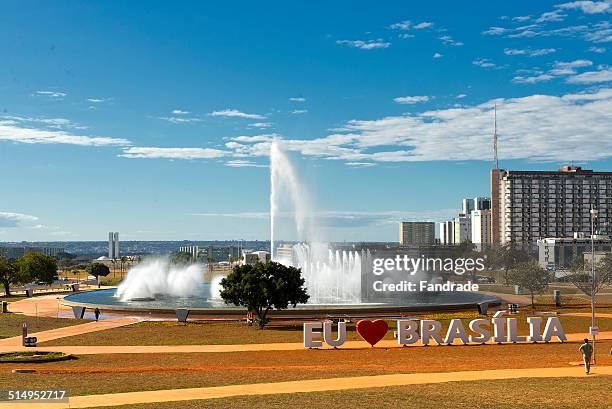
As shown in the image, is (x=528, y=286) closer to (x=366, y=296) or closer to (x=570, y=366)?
(x=366, y=296)

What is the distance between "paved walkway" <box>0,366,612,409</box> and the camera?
24.0 metres

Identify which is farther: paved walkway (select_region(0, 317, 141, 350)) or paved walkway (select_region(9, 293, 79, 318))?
paved walkway (select_region(9, 293, 79, 318))

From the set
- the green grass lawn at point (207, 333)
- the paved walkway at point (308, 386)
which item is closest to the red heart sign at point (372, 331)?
the green grass lawn at point (207, 333)

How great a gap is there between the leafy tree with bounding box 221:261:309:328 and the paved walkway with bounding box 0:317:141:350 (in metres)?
9.73

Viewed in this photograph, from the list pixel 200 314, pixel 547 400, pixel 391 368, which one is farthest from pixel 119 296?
pixel 547 400

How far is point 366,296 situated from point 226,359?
145ft

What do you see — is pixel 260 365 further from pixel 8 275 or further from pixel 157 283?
pixel 8 275

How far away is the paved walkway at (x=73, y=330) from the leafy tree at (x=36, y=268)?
44.3 metres

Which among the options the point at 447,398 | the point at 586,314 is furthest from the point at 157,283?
the point at 447,398

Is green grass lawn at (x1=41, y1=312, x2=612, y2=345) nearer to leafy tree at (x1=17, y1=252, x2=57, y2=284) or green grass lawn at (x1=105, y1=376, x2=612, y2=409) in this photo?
green grass lawn at (x1=105, y1=376, x2=612, y2=409)

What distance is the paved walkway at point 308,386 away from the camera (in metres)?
24.0

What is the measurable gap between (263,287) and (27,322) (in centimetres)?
A: 2094

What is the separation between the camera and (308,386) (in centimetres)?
2766

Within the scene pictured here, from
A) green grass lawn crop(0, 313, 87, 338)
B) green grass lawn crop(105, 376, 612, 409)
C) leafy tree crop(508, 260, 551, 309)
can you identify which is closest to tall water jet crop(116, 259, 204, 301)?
green grass lawn crop(0, 313, 87, 338)
